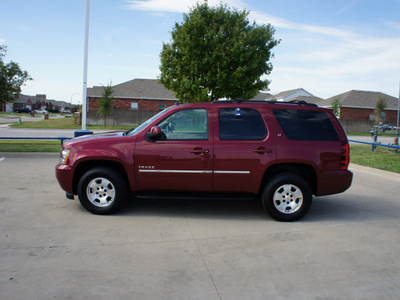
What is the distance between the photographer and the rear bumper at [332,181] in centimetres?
559

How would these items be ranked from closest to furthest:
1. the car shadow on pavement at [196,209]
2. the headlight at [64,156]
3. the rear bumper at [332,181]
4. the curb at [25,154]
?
the rear bumper at [332,181]
the headlight at [64,156]
the car shadow on pavement at [196,209]
the curb at [25,154]

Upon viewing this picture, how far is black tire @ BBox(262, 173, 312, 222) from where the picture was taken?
18.0ft

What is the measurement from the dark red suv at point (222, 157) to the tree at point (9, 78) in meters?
53.8

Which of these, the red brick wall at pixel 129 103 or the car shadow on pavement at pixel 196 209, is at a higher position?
the red brick wall at pixel 129 103

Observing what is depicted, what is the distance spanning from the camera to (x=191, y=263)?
3.91 metres

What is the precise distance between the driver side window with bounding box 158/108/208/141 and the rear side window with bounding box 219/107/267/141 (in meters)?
0.29

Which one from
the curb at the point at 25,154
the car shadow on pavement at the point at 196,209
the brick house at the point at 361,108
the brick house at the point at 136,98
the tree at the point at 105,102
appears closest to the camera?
the car shadow on pavement at the point at 196,209

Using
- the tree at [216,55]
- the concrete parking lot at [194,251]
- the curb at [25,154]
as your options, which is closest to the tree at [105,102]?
the tree at [216,55]

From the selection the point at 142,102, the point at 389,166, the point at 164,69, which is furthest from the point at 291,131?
the point at 142,102

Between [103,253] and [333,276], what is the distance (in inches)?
102

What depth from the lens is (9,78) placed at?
55.0 meters

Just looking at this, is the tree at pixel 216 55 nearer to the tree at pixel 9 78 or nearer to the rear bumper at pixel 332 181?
the rear bumper at pixel 332 181

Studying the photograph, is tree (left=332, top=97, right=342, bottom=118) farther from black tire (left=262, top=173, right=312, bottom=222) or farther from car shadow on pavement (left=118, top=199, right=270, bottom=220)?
black tire (left=262, top=173, right=312, bottom=222)

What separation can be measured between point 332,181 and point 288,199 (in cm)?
78
